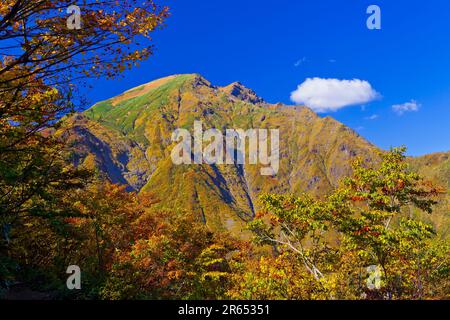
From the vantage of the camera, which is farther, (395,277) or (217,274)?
(217,274)

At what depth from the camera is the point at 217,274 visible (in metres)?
25.0

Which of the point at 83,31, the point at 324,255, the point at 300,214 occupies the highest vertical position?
the point at 83,31
